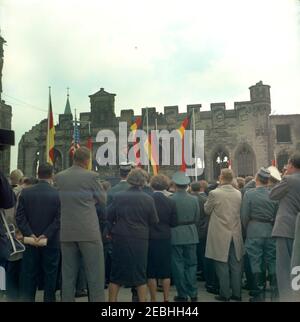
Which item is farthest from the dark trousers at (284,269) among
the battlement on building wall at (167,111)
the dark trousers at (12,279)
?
the battlement on building wall at (167,111)

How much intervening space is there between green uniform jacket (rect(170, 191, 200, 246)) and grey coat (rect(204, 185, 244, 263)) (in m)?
0.23

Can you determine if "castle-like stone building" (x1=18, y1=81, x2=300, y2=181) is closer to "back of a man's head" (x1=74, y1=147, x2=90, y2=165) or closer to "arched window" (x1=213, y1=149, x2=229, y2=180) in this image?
"arched window" (x1=213, y1=149, x2=229, y2=180)

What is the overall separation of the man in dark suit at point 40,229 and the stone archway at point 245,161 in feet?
63.1

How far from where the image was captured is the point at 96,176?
4.79 meters

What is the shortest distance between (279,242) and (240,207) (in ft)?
3.80

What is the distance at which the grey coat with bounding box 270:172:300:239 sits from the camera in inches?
191

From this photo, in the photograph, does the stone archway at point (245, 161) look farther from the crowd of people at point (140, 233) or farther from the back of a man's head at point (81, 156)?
the back of a man's head at point (81, 156)

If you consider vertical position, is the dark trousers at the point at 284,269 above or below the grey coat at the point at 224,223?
below

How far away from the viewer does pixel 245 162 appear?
23.7 m

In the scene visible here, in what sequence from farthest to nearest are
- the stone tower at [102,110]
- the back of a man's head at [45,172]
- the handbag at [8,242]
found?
the stone tower at [102,110], the back of a man's head at [45,172], the handbag at [8,242]

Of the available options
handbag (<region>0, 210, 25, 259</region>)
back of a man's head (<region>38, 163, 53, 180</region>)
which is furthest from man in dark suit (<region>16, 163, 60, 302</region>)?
handbag (<region>0, 210, 25, 259</region>)

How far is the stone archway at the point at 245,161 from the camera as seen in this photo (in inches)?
928

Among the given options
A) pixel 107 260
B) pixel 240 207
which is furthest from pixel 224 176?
pixel 107 260
